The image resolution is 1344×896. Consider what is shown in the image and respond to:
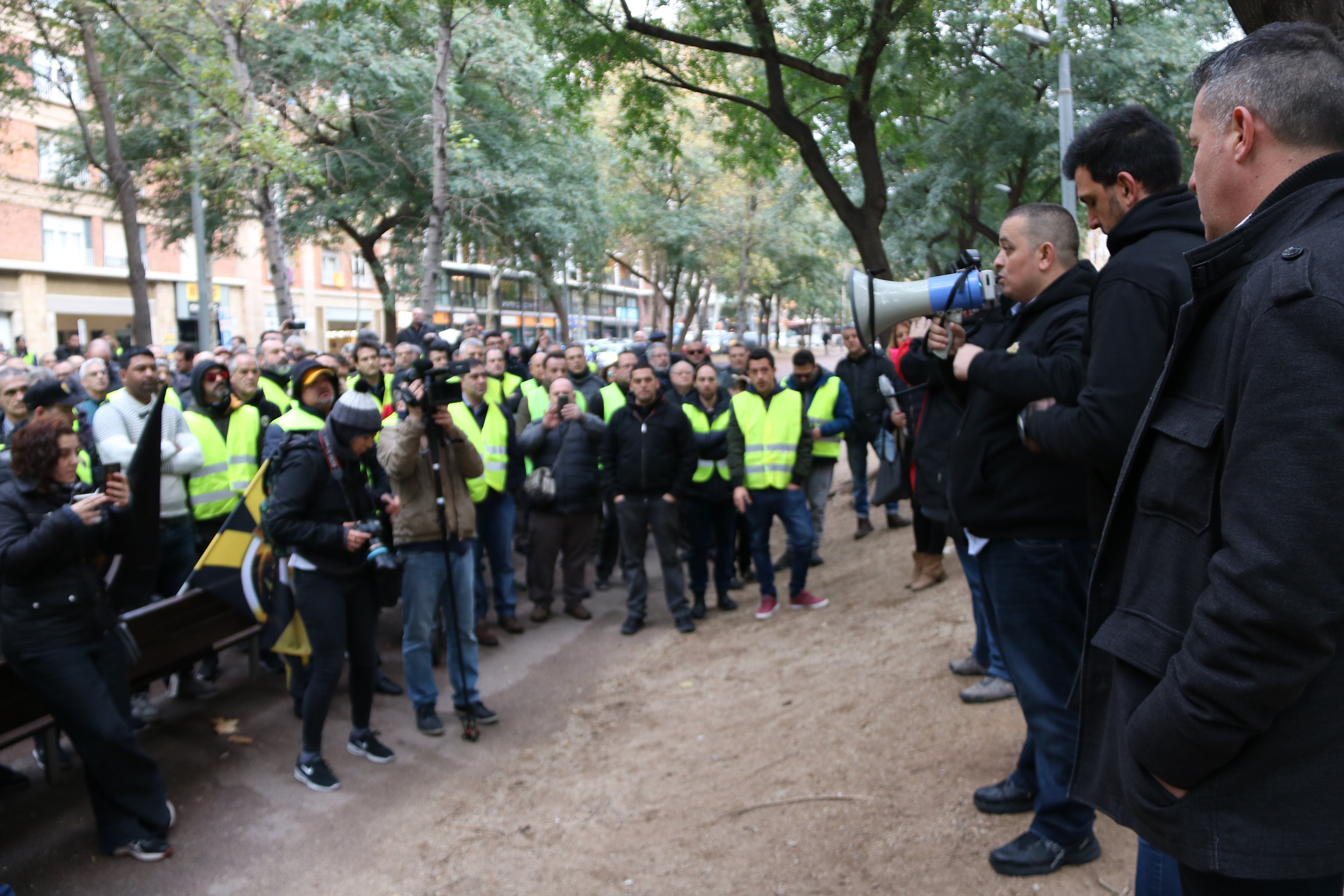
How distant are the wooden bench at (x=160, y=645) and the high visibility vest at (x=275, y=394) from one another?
2.35 meters

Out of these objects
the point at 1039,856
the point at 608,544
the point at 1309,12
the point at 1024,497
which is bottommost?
the point at 608,544

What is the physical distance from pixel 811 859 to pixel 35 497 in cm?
359

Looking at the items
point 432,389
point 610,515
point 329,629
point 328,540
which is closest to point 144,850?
point 329,629

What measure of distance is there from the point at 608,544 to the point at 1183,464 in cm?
854

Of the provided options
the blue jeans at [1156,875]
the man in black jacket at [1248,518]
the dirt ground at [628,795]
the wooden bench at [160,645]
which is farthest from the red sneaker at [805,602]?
the man in black jacket at [1248,518]

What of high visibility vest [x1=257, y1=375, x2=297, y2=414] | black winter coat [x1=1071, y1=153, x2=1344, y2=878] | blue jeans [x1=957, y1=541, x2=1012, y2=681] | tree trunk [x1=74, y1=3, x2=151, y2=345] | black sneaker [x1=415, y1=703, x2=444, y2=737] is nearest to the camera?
black winter coat [x1=1071, y1=153, x2=1344, y2=878]

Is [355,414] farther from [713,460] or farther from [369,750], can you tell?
[713,460]

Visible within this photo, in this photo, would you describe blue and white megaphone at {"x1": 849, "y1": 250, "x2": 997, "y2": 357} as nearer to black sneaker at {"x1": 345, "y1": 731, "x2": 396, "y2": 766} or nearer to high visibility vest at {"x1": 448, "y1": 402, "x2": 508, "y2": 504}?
black sneaker at {"x1": 345, "y1": 731, "x2": 396, "y2": 766}

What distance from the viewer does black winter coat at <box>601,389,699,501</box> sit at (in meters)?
8.33

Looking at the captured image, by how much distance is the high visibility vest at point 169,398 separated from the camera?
267 inches

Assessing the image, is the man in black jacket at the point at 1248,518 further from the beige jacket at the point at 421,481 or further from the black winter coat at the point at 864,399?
the black winter coat at the point at 864,399

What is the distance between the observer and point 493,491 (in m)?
8.09

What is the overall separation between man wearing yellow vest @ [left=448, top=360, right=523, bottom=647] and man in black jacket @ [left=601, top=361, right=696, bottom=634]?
856mm

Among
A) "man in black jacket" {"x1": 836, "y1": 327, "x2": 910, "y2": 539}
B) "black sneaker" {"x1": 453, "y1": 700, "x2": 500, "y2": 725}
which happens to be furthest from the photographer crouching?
"man in black jacket" {"x1": 836, "y1": 327, "x2": 910, "y2": 539}
